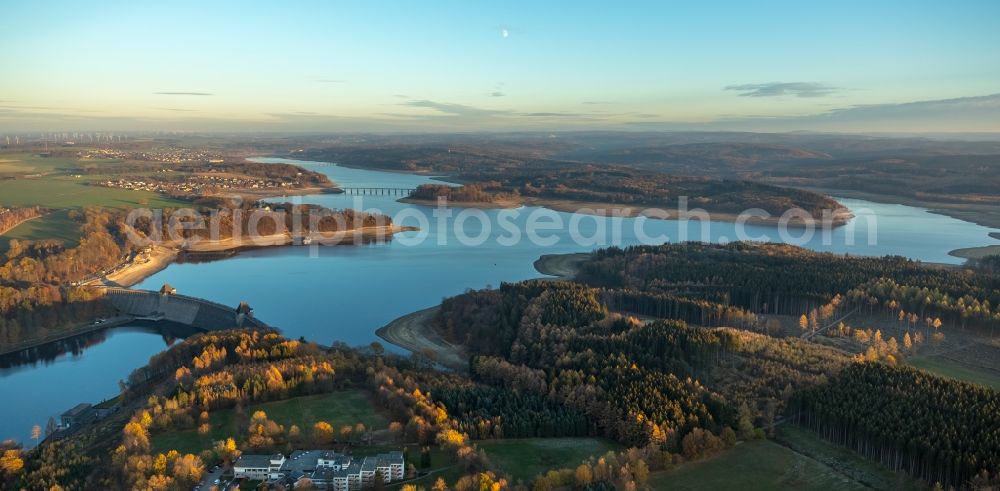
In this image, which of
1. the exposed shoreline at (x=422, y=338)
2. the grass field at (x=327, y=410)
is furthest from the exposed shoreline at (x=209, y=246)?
the grass field at (x=327, y=410)

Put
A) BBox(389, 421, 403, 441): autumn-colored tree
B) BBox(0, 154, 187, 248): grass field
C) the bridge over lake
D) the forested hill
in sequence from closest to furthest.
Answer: BBox(389, 421, 403, 441): autumn-colored tree < BBox(0, 154, 187, 248): grass field < the forested hill < the bridge over lake

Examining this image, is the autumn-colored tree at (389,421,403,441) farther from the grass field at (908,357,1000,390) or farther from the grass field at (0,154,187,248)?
the grass field at (0,154,187,248)

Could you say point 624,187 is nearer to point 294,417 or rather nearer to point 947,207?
point 947,207

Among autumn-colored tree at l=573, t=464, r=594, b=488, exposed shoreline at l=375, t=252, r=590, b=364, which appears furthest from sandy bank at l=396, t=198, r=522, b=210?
autumn-colored tree at l=573, t=464, r=594, b=488

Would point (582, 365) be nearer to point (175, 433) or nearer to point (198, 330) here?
point (175, 433)

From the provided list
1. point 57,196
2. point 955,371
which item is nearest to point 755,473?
point 955,371

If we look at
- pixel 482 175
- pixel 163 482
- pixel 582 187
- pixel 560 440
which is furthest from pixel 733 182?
pixel 163 482
